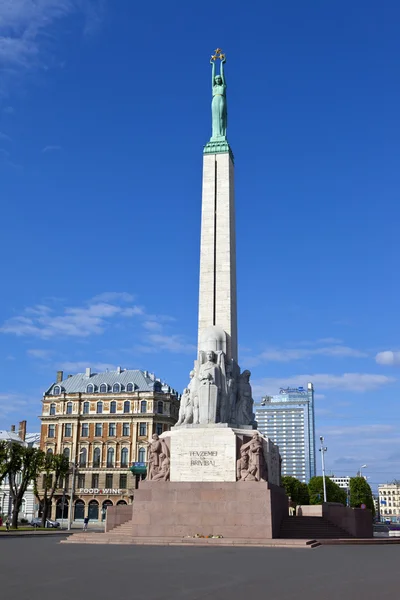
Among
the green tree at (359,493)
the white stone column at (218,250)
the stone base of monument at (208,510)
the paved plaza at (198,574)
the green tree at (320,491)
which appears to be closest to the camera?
the paved plaza at (198,574)

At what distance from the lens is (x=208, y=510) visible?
2655 cm

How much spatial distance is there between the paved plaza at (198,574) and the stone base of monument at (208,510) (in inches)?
204

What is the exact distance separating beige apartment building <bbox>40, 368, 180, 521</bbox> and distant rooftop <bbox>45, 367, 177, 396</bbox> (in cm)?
13

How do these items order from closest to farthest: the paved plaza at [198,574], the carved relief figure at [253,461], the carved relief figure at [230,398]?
the paved plaza at [198,574], the carved relief figure at [253,461], the carved relief figure at [230,398]

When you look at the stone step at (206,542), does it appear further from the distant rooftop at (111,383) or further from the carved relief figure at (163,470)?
the distant rooftop at (111,383)

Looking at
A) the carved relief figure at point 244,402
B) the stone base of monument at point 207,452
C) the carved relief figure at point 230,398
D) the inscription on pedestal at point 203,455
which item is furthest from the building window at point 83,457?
the inscription on pedestal at point 203,455

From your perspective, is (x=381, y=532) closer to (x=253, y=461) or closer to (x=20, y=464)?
(x=20, y=464)

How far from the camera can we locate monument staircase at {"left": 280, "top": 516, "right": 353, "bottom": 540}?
2753 cm

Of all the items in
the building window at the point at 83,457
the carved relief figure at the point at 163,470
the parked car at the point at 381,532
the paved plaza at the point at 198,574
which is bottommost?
the parked car at the point at 381,532

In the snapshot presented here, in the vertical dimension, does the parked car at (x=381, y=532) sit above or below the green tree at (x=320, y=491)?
below

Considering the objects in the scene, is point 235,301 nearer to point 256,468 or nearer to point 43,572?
point 256,468

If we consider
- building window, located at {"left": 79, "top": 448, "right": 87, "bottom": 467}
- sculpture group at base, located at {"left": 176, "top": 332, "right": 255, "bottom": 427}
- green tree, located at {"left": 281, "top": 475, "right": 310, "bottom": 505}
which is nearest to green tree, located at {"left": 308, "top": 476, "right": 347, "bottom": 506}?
green tree, located at {"left": 281, "top": 475, "right": 310, "bottom": 505}

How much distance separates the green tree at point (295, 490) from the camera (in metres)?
80.2

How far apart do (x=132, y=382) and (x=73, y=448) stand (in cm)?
1133
